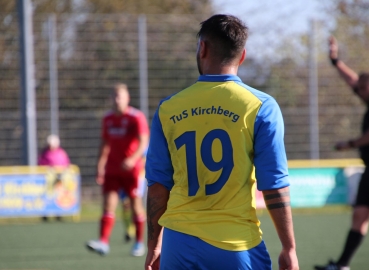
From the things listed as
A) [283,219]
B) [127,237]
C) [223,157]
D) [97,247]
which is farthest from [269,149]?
[127,237]

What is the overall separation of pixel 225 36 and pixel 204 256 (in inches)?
37.5

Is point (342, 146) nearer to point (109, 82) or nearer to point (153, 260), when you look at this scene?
point (153, 260)

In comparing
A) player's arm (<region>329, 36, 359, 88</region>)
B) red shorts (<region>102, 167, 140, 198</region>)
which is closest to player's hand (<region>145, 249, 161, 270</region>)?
player's arm (<region>329, 36, 359, 88</region>)

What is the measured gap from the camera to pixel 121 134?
32.4ft

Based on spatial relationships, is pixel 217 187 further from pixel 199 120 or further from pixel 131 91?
pixel 131 91

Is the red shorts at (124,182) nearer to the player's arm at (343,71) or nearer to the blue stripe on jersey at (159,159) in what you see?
the player's arm at (343,71)

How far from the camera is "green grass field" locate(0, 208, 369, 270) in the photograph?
27.9 ft

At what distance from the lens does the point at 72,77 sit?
18516mm

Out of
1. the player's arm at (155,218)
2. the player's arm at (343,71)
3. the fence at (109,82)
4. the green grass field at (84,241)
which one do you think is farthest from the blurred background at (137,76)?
the player's arm at (155,218)

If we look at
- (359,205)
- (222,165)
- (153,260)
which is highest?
(222,165)

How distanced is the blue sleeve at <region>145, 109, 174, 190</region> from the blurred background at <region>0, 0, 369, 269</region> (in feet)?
49.1

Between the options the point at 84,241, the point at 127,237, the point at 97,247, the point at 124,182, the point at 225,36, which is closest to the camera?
the point at 225,36

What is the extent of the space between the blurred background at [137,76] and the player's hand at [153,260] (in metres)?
14.9

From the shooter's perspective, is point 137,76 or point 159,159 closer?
point 159,159
